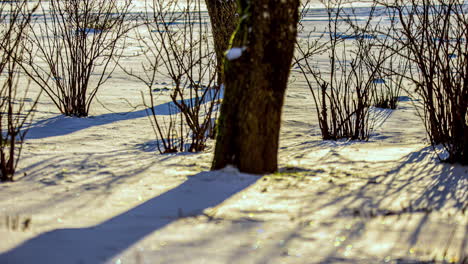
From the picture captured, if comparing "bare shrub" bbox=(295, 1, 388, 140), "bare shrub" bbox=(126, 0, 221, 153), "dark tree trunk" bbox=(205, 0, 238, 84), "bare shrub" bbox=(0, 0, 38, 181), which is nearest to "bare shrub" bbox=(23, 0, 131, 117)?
"bare shrub" bbox=(0, 0, 38, 181)

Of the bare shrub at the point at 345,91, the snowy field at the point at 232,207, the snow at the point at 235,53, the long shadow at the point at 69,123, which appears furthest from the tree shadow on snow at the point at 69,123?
the snow at the point at 235,53

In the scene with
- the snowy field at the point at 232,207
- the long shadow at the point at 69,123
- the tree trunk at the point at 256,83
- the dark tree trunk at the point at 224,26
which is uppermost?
the dark tree trunk at the point at 224,26

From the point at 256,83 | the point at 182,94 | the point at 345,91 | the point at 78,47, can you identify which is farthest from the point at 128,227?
the point at 78,47

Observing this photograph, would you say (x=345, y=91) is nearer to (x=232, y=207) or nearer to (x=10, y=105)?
(x=232, y=207)

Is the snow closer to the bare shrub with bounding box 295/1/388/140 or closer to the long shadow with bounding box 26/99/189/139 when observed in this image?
the bare shrub with bounding box 295/1/388/140

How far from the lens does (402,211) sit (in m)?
2.45

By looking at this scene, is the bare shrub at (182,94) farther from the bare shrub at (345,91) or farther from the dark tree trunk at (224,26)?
the bare shrub at (345,91)

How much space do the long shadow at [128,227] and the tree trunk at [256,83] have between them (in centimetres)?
16

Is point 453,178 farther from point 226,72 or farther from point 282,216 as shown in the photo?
point 226,72

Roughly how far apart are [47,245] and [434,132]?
3158 millimetres

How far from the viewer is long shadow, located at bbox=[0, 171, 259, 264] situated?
1.88m

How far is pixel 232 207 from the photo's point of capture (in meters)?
2.49

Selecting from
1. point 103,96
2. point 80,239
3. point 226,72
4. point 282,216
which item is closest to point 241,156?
point 226,72

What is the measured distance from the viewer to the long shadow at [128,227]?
1883 millimetres
